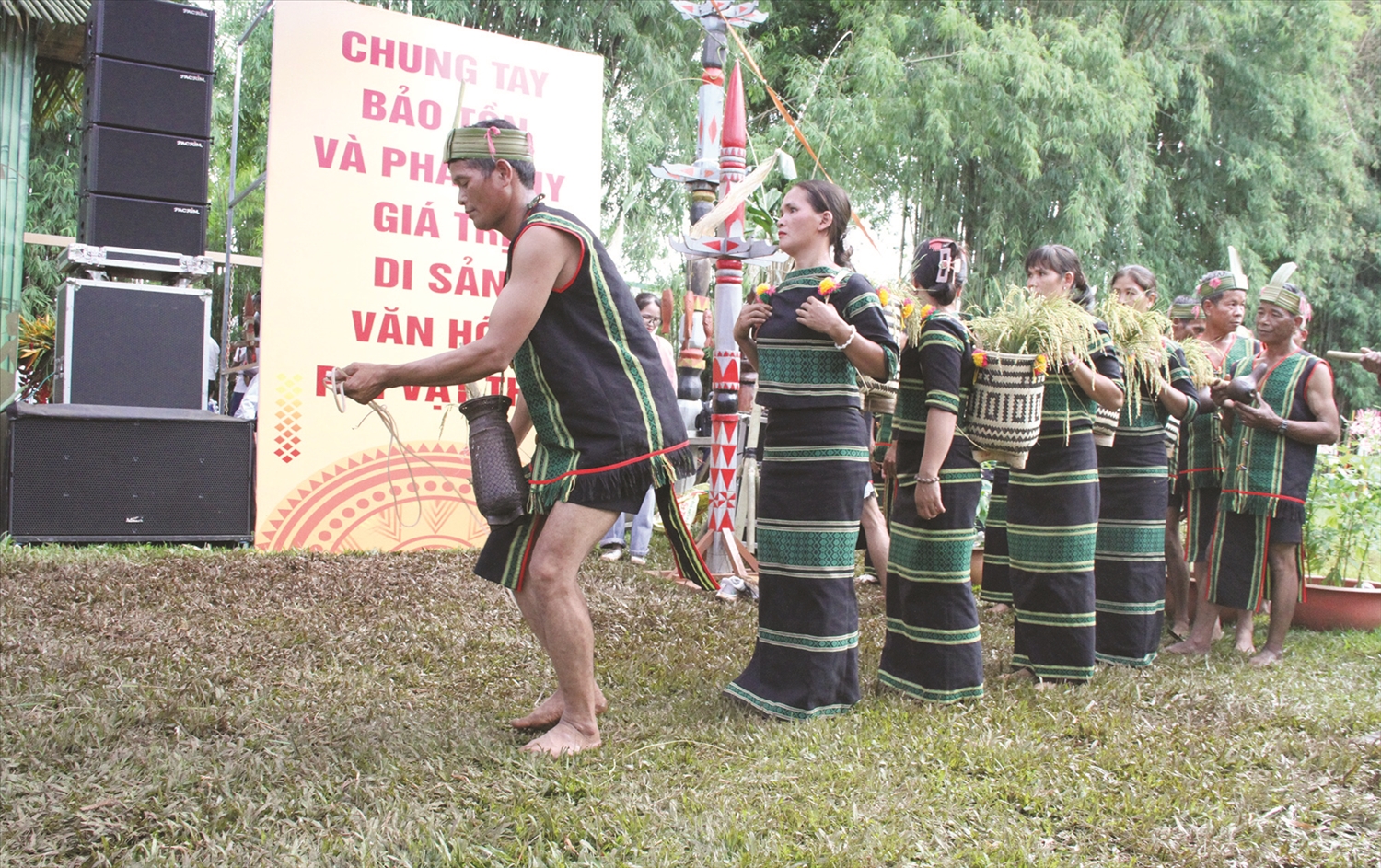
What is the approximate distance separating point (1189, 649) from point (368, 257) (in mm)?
5654

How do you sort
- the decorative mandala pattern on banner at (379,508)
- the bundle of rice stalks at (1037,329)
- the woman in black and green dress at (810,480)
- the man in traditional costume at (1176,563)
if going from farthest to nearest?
the decorative mandala pattern on banner at (379,508)
the man in traditional costume at (1176,563)
the bundle of rice stalks at (1037,329)
the woman in black and green dress at (810,480)

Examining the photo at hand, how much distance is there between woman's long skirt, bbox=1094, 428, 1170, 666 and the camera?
4.86 m

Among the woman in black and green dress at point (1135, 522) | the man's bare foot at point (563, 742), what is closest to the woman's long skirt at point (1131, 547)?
the woman in black and green dress at point (1135, 522)

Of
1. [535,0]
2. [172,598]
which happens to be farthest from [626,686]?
[535,0]

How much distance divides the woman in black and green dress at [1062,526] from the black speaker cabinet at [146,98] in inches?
251

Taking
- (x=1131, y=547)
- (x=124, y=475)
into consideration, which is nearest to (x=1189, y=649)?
(x=1131, y=547)

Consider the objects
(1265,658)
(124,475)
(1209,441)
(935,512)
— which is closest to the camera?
(935,512)

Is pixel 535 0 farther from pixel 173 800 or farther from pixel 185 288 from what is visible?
pixel 173 800

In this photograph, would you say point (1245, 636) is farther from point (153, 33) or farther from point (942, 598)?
point (153, 33)

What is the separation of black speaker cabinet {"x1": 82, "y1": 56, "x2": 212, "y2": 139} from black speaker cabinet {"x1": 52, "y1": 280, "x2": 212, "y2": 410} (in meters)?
1.13

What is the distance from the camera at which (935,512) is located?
3.92 metres

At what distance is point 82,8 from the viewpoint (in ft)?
29.0

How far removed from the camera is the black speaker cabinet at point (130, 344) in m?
7.48

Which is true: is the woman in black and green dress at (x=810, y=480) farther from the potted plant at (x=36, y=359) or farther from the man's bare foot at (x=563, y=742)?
the potted plant at (x=36, y=359)
